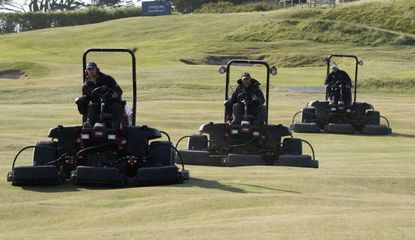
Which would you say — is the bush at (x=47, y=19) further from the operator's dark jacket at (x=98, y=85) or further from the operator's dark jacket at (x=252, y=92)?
the operator's dark jacket at (x=98, y=85)

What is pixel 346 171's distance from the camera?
54.2 feet

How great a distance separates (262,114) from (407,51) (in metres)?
56.0

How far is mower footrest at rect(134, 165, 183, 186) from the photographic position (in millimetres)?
13852

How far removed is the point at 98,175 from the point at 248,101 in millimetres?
5186

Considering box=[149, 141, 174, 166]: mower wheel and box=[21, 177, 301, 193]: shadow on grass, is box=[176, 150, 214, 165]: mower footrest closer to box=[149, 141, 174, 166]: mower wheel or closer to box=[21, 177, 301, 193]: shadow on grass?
box=[149, 141, 174, 166]: mower wheel

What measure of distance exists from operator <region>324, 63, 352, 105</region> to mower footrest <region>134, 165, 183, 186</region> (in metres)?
13.7

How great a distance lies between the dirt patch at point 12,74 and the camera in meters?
56.3

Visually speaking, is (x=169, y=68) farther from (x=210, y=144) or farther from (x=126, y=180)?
(x=126, y=180)

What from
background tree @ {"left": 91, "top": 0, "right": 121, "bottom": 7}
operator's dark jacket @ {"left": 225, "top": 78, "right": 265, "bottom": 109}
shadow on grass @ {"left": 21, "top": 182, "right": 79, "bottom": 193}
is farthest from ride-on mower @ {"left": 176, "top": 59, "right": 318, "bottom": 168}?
background tree @ {"left": 91, "top": 0, "right": 121, "bottom": 7}

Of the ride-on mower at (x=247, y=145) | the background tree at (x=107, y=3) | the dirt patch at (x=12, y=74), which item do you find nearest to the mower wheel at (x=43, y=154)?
the ride-on mower at (x=247, y=145)

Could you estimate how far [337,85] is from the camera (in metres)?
27.3

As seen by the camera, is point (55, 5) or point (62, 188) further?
point (55, 5)

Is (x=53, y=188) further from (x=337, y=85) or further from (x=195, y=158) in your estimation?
(x=337, y=85)

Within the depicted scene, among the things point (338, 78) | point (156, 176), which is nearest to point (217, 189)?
point (156, 176)
